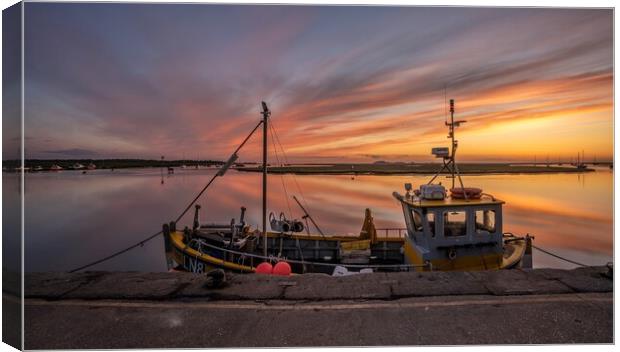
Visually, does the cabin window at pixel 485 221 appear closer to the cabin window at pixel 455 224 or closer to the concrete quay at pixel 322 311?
the cabin window at pixel 455 224

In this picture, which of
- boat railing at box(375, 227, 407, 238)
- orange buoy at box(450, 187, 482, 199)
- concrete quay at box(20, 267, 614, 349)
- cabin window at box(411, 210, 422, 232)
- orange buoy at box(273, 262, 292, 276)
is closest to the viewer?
concrete quay at box(20, 267, 614, 349)

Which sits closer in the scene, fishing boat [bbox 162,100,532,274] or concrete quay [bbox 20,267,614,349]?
concrete quay [bbox 20,267,614,349]

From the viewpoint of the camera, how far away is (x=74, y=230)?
14648 mm

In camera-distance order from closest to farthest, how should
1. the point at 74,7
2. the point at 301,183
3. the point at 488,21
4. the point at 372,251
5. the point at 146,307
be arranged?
the point at 146,307
the point at 74,7
the point at 488,21
the point at 372,251
the point at 301,183

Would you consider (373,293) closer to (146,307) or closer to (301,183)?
(146,307)

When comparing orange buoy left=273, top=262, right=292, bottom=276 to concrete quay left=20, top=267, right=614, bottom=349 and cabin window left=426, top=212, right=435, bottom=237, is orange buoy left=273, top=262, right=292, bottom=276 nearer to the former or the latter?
concrete quay left=20, top=267, right=614, bottom=349

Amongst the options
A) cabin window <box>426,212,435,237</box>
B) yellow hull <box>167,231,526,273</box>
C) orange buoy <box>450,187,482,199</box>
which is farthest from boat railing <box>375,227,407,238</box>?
orange buoy <box>450,187,482,199</box>

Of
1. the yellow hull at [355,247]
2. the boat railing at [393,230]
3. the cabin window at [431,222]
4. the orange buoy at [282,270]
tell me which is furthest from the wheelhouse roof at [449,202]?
the orange buoy at [282,270]

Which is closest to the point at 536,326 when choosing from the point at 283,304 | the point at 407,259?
the point at 283,304

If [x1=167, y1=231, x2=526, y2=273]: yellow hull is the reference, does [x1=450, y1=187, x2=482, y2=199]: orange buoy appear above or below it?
above

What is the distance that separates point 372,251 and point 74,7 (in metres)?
8.04

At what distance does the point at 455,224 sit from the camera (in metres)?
6.30

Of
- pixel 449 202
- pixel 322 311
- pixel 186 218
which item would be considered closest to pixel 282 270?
pixel 322 311

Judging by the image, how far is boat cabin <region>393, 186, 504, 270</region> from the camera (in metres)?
6.02
